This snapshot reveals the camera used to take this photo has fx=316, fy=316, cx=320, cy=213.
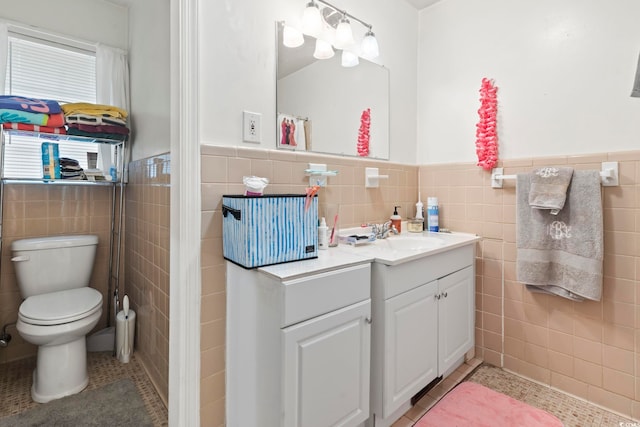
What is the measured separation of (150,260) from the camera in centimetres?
172

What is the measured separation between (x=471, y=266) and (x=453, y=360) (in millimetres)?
545

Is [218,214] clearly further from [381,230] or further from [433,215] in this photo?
[433,215]

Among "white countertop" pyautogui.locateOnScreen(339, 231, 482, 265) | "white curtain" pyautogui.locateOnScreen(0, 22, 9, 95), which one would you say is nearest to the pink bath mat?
"white countertop" pyautogui.locateOnScreen(339, 231, 482, 265)

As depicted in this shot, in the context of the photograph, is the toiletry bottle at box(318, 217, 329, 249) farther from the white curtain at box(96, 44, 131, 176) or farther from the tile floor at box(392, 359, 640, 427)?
the white curtain at box(96, 44, 131, 176)

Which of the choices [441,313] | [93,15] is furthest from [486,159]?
[93,15]

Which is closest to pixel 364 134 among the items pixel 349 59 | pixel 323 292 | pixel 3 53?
pixel 349 59

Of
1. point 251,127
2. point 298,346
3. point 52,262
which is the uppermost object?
point 251,127

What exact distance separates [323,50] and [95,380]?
2259 mm

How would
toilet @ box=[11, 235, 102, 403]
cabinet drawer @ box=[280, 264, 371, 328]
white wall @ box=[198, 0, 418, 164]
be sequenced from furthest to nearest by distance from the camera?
toilet @ box=[11, 235, 102, 403], white wall @ box=[198, 0, 418, 164], cabinet drawer @ box=[280, 264, 371, 328]

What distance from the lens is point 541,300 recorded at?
1.79m

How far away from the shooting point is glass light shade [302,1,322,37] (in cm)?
156

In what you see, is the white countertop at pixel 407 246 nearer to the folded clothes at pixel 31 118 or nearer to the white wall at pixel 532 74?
the white wall at pixel 532 74

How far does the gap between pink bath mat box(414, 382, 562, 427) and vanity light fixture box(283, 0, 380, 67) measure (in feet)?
6.26

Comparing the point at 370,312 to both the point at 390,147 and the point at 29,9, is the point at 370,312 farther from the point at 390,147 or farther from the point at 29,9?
the point at 29,9
